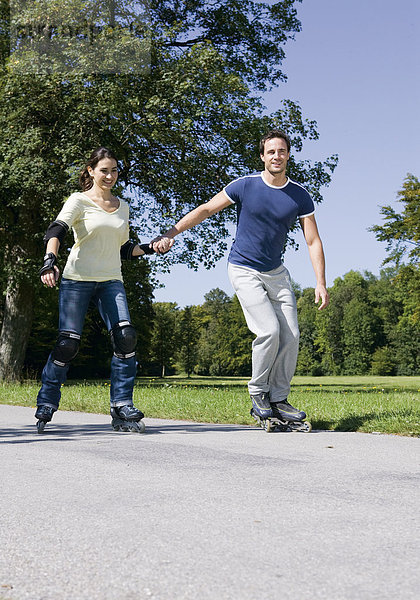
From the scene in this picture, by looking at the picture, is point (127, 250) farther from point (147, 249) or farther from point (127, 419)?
point (127, 419)

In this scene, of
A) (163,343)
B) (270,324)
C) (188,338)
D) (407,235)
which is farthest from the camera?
(188,338)

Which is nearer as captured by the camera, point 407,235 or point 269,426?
point 269,426

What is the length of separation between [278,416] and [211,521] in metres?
3.21

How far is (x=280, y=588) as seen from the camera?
1954 millimetres

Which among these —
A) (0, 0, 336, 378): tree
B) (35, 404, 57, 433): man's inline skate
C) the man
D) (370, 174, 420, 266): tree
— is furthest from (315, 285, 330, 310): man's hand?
(370, 174, 420, 266): tree

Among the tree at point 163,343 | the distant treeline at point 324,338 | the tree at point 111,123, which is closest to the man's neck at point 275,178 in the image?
the tree at point 111,123

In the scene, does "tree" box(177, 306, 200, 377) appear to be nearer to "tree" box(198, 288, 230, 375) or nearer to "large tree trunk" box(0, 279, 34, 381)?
"tree" box(198, 288, 230, 375)

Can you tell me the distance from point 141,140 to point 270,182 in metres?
13.3

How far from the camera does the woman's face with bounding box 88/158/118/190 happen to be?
6211 millimetres

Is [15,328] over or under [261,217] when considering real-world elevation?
under

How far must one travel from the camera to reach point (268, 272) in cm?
596

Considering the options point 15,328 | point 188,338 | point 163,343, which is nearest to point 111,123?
point 15,328

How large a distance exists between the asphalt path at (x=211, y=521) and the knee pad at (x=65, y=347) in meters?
1.23

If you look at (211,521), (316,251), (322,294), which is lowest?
(211,521)
